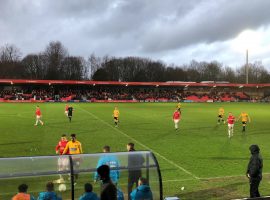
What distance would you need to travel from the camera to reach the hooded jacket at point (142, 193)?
24.5 feet

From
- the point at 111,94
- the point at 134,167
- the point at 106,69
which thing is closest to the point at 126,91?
the point at 111,94

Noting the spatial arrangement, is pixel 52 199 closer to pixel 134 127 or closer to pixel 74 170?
pixel 74 170

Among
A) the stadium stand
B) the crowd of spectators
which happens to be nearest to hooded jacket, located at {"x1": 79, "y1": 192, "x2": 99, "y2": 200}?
the stadium stand

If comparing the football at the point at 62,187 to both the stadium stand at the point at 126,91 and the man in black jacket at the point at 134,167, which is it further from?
the stadium stand at the point at 126,91

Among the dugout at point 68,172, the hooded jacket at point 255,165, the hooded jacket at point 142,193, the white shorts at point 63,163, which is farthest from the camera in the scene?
the hooded jacket at point 255,165

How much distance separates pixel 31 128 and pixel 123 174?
24.2 metres

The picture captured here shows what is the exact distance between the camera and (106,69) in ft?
436

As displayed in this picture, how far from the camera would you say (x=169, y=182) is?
13.3 metres

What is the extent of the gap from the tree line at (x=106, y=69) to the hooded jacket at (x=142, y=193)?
116333 millimetres

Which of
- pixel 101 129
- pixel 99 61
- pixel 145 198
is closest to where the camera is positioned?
pixel 145 198

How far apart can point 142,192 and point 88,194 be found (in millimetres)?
1151

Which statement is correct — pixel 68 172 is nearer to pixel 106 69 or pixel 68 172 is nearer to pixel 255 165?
pixel 255 165

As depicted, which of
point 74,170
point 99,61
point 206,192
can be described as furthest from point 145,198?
point 99,61

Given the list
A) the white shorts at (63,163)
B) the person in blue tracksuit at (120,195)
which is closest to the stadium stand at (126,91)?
the person in blue tracksuit at (120,195)
